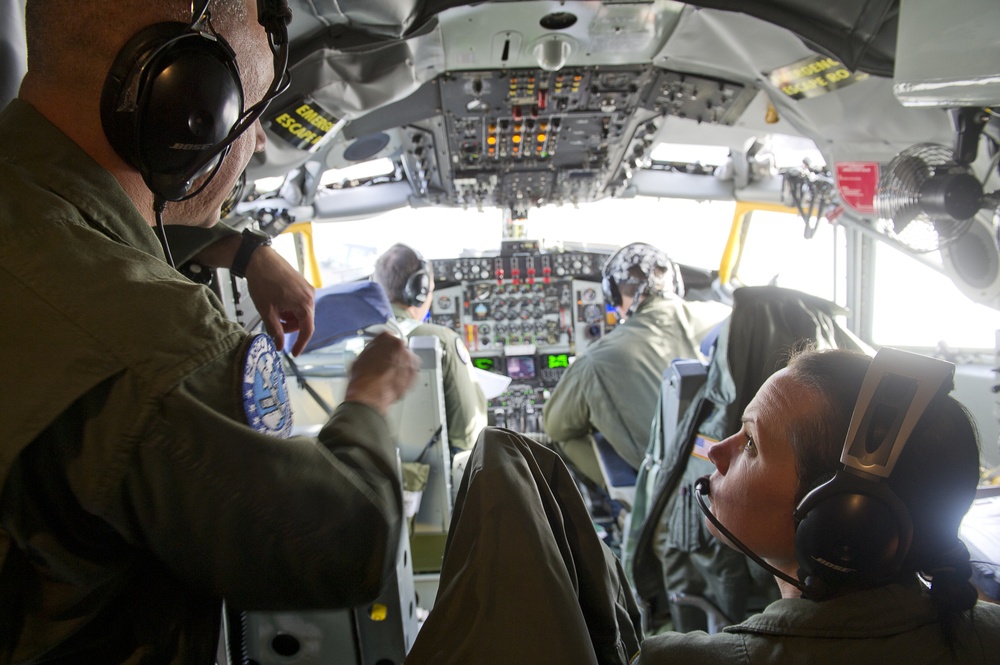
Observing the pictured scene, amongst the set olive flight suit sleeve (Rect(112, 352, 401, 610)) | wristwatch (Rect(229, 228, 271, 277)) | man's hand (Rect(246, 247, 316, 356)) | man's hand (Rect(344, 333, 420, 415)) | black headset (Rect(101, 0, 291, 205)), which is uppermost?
black headset (Rect(101, 0, 291, 205))

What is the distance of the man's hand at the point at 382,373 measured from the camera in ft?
2.68

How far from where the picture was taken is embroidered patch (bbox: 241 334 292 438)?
2.24 ft

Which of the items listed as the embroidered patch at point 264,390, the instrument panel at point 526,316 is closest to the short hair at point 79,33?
the embroidered patch at point 264,390

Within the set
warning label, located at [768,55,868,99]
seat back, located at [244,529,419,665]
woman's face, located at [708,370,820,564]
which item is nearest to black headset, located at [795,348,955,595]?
woman's face, located at [708,370,820,564]

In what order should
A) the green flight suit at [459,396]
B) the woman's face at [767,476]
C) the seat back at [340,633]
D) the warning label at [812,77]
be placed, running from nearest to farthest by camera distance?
the woman's face at [767,476], the seat back at [340,633], the warning label at [812,77], the green flight suit at [459,396]

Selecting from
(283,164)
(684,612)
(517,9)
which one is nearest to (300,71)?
(283,164)

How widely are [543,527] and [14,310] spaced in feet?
2.00

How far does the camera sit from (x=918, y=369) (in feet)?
2.40

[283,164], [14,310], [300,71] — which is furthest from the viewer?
[283,164]

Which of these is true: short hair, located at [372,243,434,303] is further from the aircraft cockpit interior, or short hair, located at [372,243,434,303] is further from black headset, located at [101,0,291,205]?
black headset, located at [101,0,291,205]

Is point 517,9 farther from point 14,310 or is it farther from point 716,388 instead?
point 14,310

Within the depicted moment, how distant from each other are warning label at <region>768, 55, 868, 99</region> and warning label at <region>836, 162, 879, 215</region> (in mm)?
377

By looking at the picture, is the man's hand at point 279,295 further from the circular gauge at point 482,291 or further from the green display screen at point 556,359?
the green display screen at point 556,359

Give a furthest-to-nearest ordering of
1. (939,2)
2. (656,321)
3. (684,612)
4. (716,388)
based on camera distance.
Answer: (656,321), (684,612), (716,388), (939,2)
